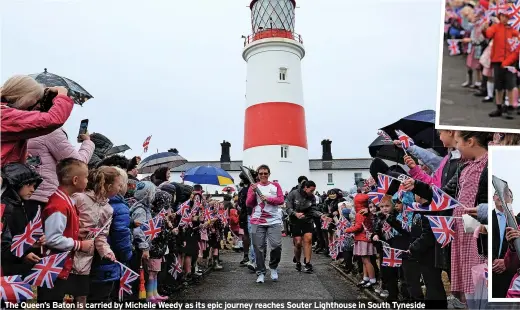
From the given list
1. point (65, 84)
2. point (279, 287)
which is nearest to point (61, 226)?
point (65, 84)

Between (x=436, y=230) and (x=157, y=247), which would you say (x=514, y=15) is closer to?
(x=436, y=230)

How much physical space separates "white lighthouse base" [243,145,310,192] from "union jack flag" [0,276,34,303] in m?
20.4

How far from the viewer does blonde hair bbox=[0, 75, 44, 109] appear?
3.44 meters

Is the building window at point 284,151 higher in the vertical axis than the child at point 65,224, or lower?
higher

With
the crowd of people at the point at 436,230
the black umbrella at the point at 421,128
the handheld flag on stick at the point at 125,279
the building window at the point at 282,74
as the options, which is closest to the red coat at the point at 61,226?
the handheld flag on stick at the point at 125,279

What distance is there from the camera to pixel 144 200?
5.22 meters

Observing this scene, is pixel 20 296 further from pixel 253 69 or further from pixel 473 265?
pixel 253 69

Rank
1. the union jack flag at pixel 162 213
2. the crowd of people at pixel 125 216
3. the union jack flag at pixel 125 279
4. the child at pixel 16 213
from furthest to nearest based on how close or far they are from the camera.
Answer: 1. the union jack flag at pixel 162 213
2. the union jack flag at pixel 125 279
3. the crowd of people at pixel 125 216
4. the child at pixel 16 213

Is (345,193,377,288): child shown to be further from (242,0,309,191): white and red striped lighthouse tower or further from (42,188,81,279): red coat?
(242,0,309,191): white and red striped lighthouse tower

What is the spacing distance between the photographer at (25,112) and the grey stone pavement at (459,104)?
8.86 feet

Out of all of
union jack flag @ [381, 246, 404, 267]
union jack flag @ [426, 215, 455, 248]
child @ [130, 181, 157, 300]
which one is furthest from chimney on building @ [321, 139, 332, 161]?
union jack flag @ [426, 215, 455, 248]

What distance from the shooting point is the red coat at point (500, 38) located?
→ 113 inches

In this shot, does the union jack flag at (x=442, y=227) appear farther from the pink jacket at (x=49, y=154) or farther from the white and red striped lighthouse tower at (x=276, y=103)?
the white and red striped lighthouse tower at (x=276, y=103)

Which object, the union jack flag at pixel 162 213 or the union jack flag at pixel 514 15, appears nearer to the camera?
the union jack flag at pixel 514 15
